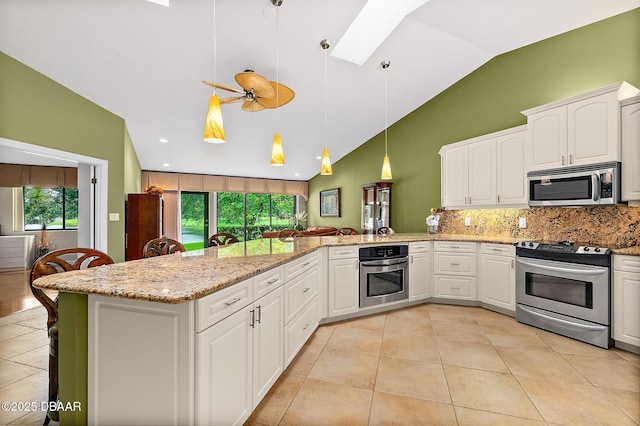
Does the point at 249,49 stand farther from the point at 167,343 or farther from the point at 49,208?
the point at 49,208

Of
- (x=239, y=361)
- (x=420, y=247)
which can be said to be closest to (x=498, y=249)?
(x=420, y=247)

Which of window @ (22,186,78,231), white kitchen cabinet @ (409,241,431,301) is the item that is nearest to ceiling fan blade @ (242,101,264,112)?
white kitchen cabinet @ (409,241,431,301)

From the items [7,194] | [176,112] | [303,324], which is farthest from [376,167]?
[7,194]

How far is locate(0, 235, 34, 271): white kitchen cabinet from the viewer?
18.6 feet

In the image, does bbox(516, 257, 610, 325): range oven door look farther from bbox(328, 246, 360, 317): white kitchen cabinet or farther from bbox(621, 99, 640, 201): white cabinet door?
bbox(328, 246, 360, 317): white kitchen cabinet

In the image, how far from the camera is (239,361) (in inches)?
56.7

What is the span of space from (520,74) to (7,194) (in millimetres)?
9755

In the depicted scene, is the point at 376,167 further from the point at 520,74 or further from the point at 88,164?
the point at 88,164

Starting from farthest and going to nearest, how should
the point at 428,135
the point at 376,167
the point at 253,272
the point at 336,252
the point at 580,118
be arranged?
the point at 376,167 → the point at 428,135 → the point at 336,252 → the point at 580,118 → the point at 253,272

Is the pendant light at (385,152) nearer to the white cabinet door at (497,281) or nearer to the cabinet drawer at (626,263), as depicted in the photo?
the white cabinet door at (497,281)

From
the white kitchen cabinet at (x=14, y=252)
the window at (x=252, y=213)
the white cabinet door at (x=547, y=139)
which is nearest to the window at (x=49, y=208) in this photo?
the white kitchen cabinet at (x=14, y=252)

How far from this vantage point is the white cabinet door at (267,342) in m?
1.61

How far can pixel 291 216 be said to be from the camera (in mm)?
9047

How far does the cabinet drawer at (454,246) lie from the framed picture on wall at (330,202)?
3.71m
